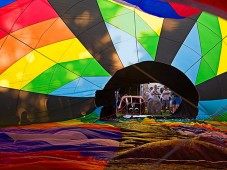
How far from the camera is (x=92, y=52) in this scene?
4.31 meters

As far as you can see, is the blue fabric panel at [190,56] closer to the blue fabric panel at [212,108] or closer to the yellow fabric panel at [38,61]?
the blue fabric panel at [212,108]

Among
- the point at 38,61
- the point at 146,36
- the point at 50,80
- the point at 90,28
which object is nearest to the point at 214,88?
the point at 146,36

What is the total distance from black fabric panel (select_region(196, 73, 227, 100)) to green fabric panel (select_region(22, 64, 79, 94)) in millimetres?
1815

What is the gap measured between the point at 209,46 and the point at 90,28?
5.30 feet

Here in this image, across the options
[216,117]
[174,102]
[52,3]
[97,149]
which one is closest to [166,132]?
[97,149]

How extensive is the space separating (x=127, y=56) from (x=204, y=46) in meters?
1.07

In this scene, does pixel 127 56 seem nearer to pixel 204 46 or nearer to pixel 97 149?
pixel 204 46

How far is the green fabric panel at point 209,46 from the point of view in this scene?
403 centimetres

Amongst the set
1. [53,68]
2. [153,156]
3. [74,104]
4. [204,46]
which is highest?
[204,46]

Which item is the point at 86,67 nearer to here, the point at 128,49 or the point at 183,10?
the point at 128,49

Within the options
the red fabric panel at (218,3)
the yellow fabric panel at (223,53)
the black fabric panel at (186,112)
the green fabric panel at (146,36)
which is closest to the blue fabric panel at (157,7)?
the green fabric panel at (146,36)

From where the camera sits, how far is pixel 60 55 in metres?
4.10

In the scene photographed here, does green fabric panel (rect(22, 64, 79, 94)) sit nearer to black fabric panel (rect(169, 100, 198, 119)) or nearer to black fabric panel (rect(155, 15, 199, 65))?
black fabric panel (rect(155, 15, 199, 65))

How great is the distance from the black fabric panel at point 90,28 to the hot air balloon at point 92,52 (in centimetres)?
1
